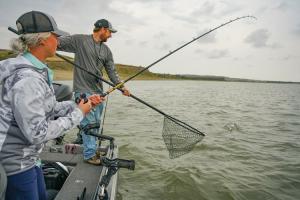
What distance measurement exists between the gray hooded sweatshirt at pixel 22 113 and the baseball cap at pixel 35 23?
0.84 ft

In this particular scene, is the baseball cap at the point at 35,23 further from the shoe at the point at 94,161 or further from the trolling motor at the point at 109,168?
the shoe at the point at 94,161

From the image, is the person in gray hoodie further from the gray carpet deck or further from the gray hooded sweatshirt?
the gray carpet deck

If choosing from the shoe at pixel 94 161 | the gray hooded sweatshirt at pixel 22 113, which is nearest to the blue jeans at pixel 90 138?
the shoe at pixel 94 161

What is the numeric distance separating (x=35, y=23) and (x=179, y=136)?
360cm

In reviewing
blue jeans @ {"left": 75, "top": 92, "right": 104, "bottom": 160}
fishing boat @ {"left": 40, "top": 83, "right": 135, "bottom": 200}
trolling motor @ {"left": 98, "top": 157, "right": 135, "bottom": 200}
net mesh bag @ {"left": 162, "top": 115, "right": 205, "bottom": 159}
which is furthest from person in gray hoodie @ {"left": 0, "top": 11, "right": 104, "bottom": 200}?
blue jeans @ {"left": 75, "top": 92, "right": 104, "bottom": 160}

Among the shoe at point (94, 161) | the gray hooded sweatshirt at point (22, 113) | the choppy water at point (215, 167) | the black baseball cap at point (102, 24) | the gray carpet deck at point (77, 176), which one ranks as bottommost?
the choppy water at point (215, 167)

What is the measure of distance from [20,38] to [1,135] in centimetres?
86

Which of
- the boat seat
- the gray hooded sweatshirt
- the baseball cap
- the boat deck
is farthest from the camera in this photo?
the boat deck

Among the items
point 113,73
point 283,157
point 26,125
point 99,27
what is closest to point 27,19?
point 26,125

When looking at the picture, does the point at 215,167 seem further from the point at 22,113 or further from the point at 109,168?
the point at 22,113

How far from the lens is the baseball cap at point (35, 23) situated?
2.81 meters

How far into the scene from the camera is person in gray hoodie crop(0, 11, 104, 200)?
2559mm

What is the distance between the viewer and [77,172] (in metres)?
5.79

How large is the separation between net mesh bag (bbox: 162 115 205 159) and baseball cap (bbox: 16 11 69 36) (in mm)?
3209
